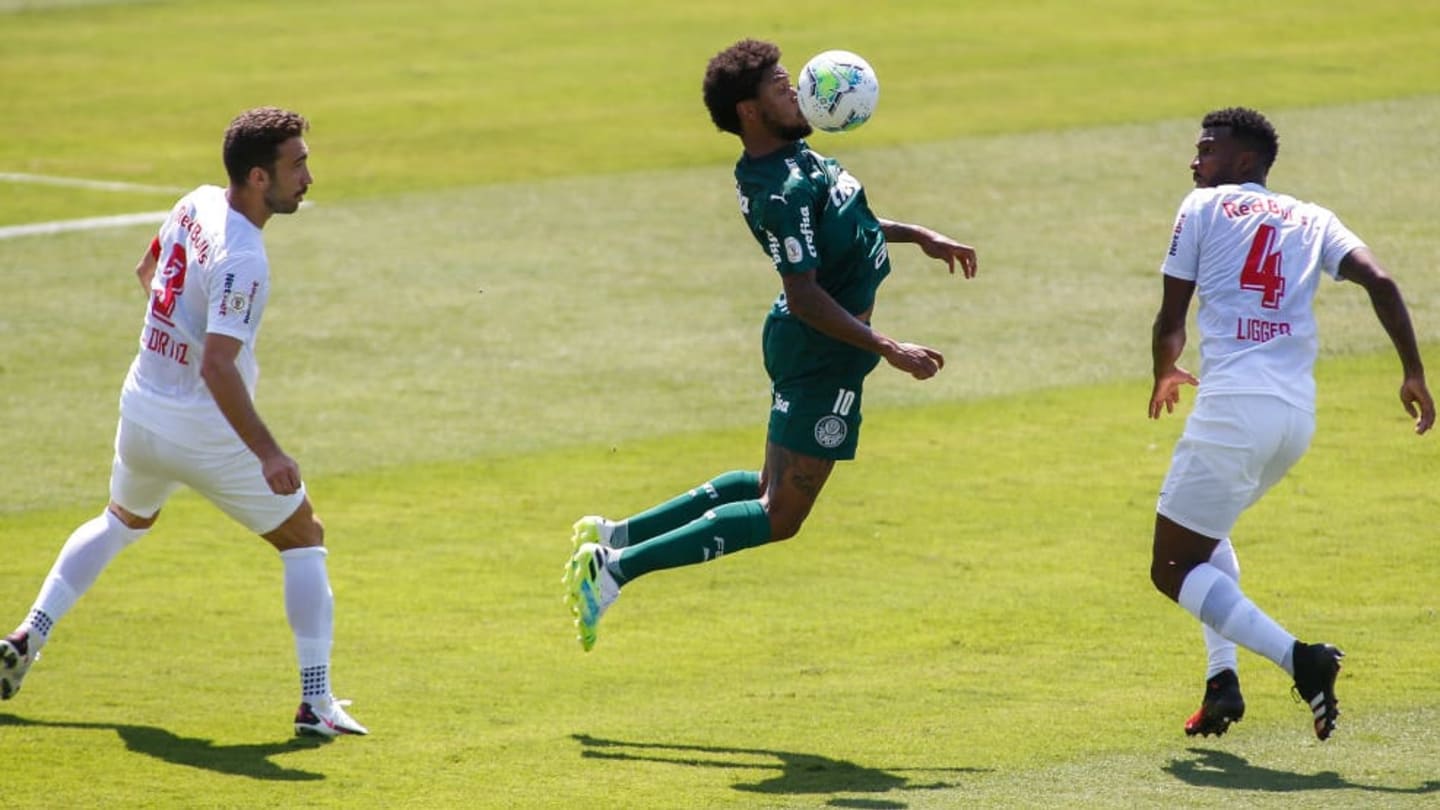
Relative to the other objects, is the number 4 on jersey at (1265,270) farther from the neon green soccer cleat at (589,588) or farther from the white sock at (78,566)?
the white sock at (78,566)

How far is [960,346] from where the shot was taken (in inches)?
577

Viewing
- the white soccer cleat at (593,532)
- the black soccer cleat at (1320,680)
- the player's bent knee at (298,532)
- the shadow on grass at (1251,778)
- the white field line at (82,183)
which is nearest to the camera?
the shadow on grass at (1251,778)

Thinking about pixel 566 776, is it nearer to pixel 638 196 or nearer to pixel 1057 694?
pixel 1057 694

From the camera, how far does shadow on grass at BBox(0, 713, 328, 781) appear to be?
7.46 m

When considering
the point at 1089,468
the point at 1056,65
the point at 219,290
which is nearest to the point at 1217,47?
the point at 1056,65

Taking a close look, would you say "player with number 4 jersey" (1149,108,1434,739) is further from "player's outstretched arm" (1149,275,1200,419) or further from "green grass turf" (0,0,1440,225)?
"green grass turf" (0,0,1440,225)

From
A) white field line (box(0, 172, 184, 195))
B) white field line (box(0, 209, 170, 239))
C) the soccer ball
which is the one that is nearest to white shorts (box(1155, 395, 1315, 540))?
the soccer ball

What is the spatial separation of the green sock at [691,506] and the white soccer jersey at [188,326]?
1645mm

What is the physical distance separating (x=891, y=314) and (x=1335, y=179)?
221 inches

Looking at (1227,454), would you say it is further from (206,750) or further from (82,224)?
(82,224)

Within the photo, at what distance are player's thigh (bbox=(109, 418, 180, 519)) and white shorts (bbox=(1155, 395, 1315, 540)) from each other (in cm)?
370

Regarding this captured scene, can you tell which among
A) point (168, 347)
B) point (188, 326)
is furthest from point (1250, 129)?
point (168, 347)

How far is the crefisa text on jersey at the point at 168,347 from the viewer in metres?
7.83

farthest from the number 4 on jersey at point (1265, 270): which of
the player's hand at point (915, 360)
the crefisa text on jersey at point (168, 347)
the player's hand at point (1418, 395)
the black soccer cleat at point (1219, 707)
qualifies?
the crefisa text on jersey at point (168, 347)
